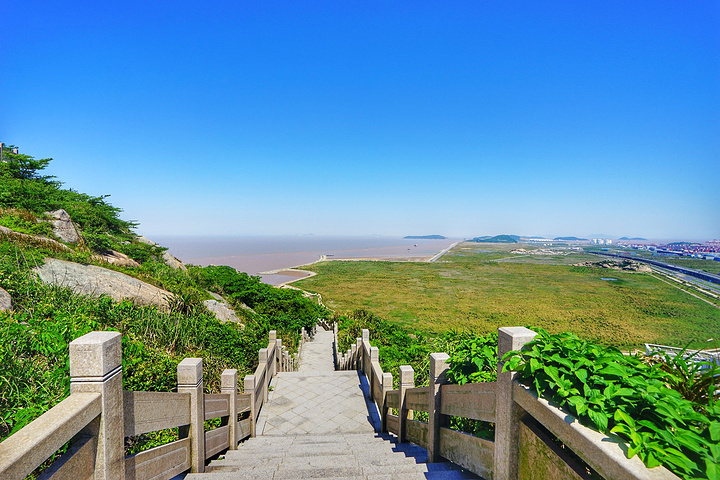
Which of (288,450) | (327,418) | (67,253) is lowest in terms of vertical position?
(327,418)

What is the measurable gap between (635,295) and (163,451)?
2631 inches

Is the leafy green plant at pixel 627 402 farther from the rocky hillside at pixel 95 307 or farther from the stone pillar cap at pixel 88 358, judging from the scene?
the rocky hillside at pixel 95 307

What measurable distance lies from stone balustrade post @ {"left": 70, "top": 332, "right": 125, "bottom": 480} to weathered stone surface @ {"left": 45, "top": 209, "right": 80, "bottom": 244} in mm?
15052

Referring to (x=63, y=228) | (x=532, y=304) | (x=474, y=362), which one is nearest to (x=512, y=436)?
(x=474, y=362)

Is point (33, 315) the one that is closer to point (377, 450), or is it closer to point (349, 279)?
point (377, 450)

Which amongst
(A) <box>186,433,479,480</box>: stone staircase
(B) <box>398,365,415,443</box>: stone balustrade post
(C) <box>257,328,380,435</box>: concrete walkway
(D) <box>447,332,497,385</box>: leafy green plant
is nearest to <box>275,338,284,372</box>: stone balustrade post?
(C) <box>257,328,380,435</box>: concrete walkway

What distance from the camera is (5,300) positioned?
5.19m

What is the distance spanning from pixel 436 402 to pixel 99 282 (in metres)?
10.1

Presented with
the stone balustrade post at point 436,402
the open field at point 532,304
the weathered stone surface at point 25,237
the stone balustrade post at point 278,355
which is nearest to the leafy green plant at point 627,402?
the stone balustrade post at point 436,402

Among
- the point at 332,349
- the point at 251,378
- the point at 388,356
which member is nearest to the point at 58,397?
the point at 251,378

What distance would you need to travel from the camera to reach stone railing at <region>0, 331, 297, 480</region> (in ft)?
4.42

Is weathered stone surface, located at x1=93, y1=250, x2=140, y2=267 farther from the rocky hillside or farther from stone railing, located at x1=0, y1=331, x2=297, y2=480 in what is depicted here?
stone railing, located at x1=0, y1=331, x2=297, y2=480

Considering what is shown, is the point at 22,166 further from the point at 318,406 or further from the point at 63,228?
the point at 318,406

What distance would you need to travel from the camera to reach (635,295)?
159 feet
